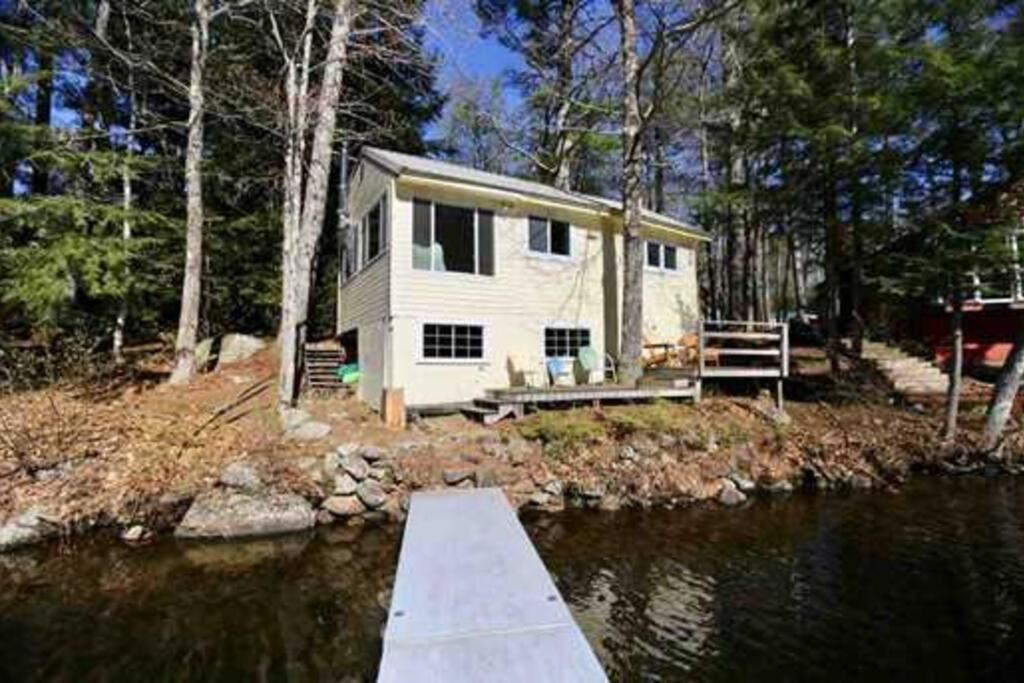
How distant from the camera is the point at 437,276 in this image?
43.4 feet

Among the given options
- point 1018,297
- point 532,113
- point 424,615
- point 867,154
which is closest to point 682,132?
point 532,113

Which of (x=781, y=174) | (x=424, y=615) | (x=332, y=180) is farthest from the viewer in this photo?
(x=332, y=180)

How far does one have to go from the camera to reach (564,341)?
15.5m

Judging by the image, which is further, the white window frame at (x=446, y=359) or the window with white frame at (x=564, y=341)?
the window with white frame at (x=564, y=341)

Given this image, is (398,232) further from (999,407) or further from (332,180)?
(999,407)

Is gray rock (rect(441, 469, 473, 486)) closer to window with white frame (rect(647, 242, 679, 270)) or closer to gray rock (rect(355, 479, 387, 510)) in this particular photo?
gray rock (rect(355, 479, 387, 510))

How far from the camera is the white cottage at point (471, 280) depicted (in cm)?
1288

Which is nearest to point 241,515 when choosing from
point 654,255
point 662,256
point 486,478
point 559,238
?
point 486,478

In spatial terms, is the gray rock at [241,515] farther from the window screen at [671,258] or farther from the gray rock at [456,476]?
the window screen at [671,258]

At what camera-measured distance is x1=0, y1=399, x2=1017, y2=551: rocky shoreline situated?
358 inches

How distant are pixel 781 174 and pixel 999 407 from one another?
8.47 meters

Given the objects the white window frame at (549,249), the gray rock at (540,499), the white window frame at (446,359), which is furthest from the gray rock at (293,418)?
the white window frame at (549,249)

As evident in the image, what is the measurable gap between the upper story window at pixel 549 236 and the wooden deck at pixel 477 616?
10.7 meters

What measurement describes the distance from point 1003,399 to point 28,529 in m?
17.6
